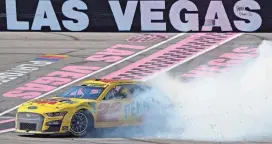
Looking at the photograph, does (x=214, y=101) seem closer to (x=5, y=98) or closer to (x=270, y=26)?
(x=5, y=98)

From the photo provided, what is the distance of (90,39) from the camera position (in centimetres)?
2338

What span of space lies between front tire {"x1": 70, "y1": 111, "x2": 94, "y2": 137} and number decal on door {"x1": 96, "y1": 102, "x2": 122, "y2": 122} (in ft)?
0.67

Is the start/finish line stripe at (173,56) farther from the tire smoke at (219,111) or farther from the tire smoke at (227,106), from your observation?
the tire smoke at (219,111)

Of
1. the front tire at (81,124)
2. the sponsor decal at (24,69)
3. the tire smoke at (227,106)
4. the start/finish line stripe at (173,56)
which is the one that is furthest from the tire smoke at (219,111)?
the sponsor decal at (24,69)

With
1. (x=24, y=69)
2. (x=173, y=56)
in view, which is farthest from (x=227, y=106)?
(x=24, y=69)

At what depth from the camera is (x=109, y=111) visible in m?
14.1

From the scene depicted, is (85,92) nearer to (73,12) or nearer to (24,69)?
(24,69)

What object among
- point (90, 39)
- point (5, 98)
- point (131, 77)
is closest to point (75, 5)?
point (90, 39)

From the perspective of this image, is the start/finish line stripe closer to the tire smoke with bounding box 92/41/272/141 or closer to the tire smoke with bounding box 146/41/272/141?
the tire smoke with bounding box 146/41/272/141

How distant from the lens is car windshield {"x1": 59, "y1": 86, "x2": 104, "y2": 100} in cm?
1436

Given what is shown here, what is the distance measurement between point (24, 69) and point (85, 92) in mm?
7005

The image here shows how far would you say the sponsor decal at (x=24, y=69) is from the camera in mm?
20516

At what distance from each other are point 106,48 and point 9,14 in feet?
10.7

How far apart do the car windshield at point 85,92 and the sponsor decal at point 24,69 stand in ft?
19.0
